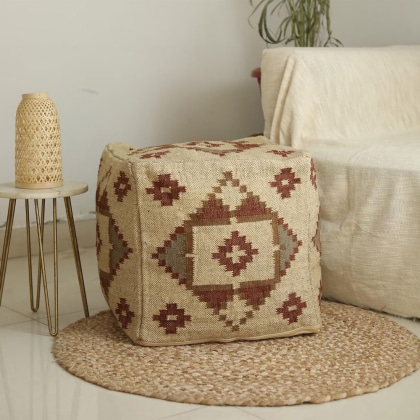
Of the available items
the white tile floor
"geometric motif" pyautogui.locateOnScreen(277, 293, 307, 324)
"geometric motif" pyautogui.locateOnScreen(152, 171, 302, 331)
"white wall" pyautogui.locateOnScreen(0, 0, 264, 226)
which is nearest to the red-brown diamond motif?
"geometric motif" pyautogui.locateOnScreen(152, 171, 302, 331)

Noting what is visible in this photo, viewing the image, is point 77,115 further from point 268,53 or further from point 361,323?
point 361,323

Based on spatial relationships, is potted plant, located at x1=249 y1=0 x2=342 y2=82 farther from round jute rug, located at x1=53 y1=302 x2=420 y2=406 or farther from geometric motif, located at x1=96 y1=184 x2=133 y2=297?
round jute rug, located at x1=53 y1=302 x2=420 y2=406

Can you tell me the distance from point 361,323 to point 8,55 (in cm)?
138

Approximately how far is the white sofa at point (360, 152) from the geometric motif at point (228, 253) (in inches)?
13.8

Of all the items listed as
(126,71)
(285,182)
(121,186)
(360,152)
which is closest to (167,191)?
(121,186)

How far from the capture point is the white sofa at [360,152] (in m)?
1.96

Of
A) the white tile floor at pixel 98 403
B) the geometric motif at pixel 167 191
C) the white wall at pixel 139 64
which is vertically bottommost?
the white tile floor at pixel 98 403

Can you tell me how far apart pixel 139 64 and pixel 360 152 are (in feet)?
3.35

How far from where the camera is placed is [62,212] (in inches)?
108

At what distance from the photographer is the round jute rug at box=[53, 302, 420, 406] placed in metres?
1.51

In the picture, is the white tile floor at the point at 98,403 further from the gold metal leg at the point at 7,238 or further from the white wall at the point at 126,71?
the white wall at the point at 126,71

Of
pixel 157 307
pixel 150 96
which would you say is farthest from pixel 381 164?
pixel 150 96

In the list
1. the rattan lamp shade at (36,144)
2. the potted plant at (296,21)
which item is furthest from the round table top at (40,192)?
the potted plant at (296,21)

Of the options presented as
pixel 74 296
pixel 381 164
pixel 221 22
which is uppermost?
pixel 221 22
